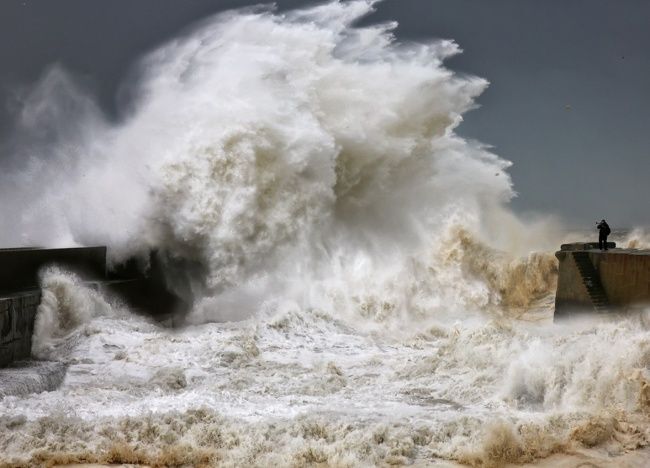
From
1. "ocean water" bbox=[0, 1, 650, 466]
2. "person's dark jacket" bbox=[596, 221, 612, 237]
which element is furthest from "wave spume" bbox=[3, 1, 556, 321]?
"person's dark jacket" bbox=[596, 221, 612, 237]

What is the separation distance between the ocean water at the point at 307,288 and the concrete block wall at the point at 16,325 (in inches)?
10.5

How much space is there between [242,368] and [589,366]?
13.2 feet

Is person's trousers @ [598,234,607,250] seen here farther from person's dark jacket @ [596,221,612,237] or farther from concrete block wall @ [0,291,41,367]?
concrete block wall @ [0,291,41,367]

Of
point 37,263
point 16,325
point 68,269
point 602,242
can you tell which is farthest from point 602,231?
point 16,325

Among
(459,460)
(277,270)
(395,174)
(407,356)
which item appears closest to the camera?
(459,460)

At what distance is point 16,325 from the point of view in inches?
324

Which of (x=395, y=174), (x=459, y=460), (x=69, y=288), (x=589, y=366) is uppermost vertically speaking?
(x=395, y=174)

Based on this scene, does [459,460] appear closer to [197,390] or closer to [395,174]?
[197,390]

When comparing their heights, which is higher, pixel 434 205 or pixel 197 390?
pixel 434 205

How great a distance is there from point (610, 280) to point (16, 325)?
8.59 metres

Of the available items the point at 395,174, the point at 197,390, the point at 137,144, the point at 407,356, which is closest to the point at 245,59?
the point at 137,144

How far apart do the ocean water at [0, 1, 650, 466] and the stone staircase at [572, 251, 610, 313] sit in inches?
12.5

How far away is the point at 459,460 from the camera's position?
565cm

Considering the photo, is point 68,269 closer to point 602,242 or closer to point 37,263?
point 37,263
